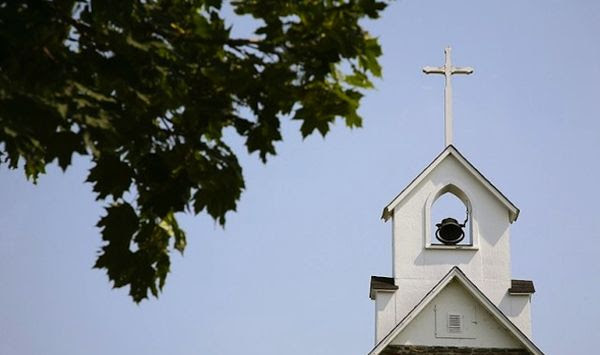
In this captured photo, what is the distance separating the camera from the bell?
20172 millimetres

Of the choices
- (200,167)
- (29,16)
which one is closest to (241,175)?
(200,167)

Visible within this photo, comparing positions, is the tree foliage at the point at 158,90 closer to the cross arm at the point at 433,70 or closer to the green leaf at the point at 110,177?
the green leaf at the point at 110,177

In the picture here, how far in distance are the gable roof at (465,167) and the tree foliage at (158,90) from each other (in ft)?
47.5

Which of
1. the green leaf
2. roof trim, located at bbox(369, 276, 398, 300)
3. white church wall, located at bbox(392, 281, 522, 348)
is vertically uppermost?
roof trim, located at bbox(369, 276, 398, 300)

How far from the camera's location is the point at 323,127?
5.84m

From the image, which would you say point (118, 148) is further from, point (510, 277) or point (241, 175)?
point (510, 277)

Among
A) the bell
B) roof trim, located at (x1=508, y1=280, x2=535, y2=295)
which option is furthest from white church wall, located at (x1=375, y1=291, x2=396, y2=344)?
roof trim, located at (x1=508, y1=280, x2=535, y2=295)

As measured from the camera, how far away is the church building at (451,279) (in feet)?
63.1

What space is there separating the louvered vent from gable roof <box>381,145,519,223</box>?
2.42 m

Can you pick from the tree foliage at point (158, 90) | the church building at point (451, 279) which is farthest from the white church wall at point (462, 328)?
the tree foliage at point (158, 90)

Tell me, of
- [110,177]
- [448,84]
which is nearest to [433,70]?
[448,84]

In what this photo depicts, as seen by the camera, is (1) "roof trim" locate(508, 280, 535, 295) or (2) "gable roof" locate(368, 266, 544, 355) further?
(1) "roof trim" locate(508, 280, 535, 295)

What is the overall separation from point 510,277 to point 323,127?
14911 millimetres

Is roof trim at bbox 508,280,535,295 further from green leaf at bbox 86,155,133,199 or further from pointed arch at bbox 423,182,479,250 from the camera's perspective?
green leaf at bbox 86,155,133,199
